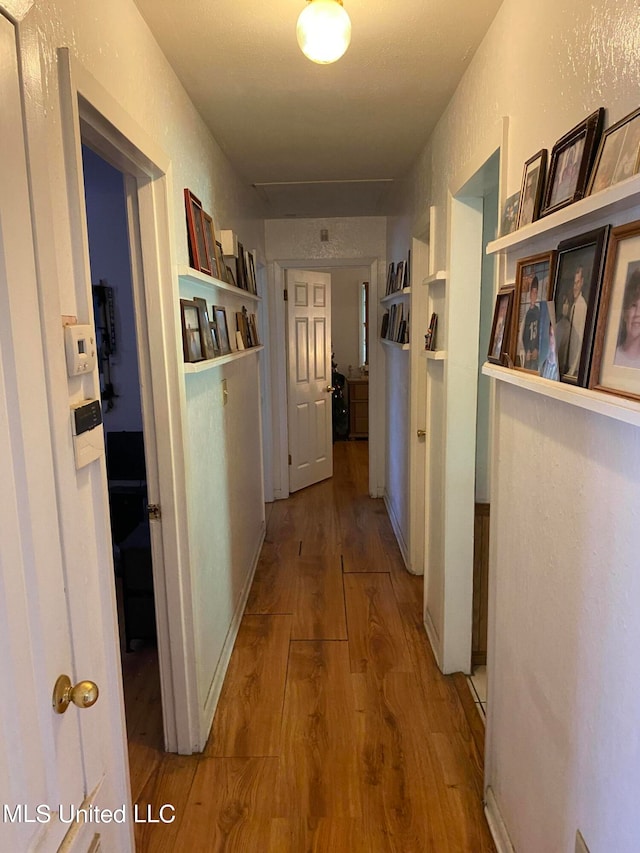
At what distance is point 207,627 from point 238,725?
394 millimetres

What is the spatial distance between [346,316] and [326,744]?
245 inches

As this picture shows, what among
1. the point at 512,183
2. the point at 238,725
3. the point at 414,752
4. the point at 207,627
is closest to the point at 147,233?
the point at 512,183

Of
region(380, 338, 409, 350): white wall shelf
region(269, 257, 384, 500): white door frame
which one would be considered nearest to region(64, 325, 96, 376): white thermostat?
region(380, 338, 409, 350): white wall shelf

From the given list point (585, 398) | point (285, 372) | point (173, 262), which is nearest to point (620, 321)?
point (585, 398)

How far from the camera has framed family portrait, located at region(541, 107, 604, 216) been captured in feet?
3.35

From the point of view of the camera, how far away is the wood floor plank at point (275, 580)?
10.4 ft

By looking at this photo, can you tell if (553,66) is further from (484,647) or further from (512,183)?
(484,647)

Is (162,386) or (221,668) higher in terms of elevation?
(162,386)

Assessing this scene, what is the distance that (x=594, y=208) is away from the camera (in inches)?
35.7

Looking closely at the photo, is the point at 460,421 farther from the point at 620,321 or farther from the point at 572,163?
the point at 620,321

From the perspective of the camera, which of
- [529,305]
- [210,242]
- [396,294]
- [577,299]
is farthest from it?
[396,294]

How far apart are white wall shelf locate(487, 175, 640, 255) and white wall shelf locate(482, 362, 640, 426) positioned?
0.96 feet

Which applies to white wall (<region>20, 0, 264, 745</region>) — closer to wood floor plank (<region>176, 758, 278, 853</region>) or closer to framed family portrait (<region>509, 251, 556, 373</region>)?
wood floor plank (<region>176, 758, 278, 853</region>)

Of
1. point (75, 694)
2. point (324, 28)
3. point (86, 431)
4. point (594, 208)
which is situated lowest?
point (75, 694)
